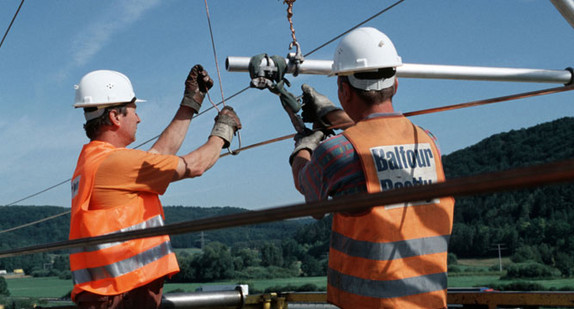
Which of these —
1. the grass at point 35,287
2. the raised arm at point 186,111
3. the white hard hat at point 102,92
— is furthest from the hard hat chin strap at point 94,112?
the grass at point 35,287

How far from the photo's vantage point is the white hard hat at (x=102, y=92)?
3.59m

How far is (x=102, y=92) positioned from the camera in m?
3.62

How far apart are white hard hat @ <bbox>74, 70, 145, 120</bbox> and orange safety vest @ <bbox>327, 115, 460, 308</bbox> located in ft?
5.45

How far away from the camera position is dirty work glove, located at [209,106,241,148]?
3.66 metres

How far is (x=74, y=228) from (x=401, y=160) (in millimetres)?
1774

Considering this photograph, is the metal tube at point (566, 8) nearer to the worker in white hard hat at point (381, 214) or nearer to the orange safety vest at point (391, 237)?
the worker in white hard hat at point (381, 214)

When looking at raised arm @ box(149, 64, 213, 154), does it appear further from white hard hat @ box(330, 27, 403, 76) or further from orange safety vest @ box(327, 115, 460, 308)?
orange safety vest @ box(327, 115, 460, 308)

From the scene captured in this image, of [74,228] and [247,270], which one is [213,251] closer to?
[247,270]

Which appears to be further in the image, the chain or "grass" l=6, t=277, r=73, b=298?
"grass" l=6, t=277, r=73, b=298

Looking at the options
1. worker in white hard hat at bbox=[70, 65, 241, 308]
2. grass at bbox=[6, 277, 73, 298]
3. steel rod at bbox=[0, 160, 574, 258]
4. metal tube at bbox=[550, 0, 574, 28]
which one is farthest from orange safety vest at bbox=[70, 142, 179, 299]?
grass at bbox=[6, 277, 73, 298]

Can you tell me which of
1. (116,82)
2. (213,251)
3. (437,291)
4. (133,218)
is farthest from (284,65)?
(213,251)

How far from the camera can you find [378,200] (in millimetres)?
1503

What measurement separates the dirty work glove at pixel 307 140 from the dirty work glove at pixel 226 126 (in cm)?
56

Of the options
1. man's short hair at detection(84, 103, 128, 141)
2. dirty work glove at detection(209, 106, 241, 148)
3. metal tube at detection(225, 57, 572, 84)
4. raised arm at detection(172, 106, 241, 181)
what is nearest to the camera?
raised arm at detection(172, 106, 241, 181)
